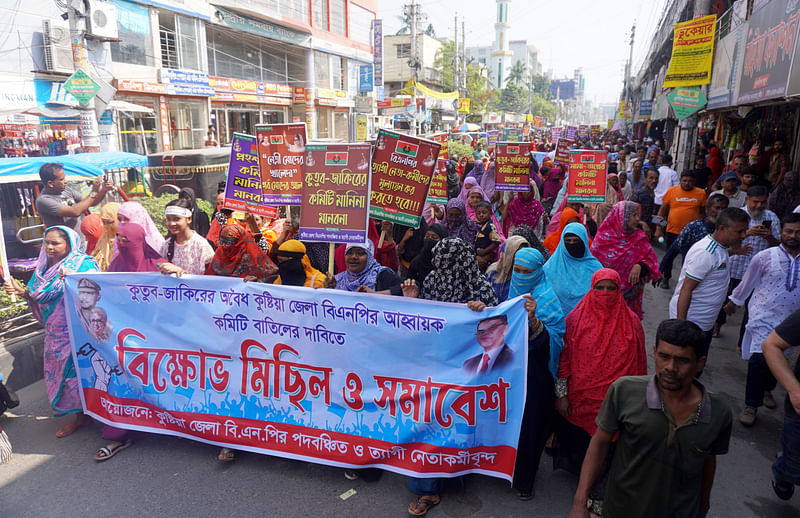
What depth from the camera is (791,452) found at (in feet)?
9.05

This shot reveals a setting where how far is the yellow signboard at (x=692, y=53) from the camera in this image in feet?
35.2

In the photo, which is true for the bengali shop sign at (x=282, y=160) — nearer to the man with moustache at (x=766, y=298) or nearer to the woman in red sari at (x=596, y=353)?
the woman in red sari at (x=596, y=353)

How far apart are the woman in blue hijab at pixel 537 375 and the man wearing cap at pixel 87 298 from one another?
299cm

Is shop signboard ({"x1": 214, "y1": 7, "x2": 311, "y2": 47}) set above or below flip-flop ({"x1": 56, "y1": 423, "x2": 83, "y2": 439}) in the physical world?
above

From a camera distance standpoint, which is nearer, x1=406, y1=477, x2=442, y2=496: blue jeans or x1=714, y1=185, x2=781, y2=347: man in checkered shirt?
x1=406, y1=477, x2=442, y2=496: blue jeans

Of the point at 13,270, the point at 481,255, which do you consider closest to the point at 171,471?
the point at 481,255

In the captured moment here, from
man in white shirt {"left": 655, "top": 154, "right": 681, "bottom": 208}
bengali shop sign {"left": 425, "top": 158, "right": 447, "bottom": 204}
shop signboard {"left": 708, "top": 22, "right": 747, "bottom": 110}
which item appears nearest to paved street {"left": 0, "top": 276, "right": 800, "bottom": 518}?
bengali shop sign {"left": 425, "top": 158, "right": 447, "bottom": 204}

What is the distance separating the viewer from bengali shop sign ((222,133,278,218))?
515cm

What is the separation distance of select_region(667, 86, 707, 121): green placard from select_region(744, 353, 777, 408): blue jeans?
334 inches

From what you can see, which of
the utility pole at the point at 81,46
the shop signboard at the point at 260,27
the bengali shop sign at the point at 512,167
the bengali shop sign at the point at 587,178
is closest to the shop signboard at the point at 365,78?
the shop signboard at the point at 260,27

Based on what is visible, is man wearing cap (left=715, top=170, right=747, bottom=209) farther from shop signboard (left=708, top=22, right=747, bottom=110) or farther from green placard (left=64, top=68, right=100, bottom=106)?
green placard (left=64, top=68, right=100, bottom=106)

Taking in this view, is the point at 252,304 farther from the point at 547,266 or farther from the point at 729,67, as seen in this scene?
the point at 729,67

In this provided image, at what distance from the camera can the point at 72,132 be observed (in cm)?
1528

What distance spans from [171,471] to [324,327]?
4.57 ft
